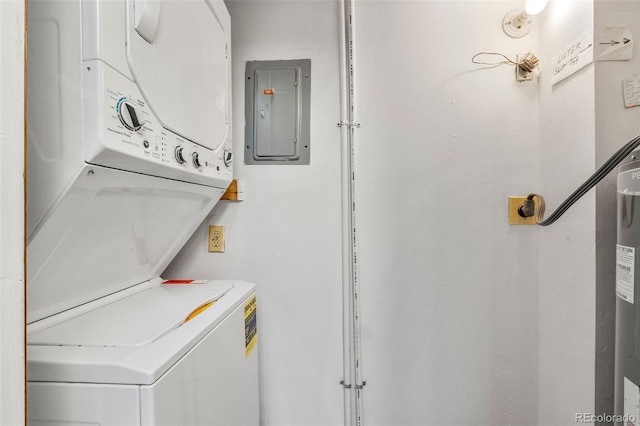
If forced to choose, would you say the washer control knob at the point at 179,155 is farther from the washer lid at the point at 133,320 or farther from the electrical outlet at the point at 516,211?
the electrical outlet at the point at 516,211

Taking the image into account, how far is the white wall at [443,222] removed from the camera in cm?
124

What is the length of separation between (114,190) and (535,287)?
63.9 inches

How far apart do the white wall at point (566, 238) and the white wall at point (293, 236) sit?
0.89 m

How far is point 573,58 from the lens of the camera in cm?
104

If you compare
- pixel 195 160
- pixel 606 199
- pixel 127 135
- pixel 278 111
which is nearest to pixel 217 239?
pixel 195 160

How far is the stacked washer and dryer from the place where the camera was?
53cm

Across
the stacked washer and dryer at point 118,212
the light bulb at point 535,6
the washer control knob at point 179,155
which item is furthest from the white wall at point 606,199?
the washer control knob at point 179,155

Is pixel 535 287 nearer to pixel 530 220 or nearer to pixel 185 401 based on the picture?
pixel 530 220

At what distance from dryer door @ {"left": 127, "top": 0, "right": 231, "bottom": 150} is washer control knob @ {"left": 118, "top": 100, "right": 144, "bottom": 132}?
0.07m

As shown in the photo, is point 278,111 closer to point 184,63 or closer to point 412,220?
point 184,63

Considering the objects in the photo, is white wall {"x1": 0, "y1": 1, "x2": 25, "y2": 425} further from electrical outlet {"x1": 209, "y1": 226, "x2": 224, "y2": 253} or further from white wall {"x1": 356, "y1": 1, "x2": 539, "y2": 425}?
white wall {"x1": 356, "y1": 1, "x2": 539, "y2": 425}

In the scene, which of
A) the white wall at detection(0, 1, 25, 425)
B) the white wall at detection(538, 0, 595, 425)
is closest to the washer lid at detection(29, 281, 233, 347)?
the white wall at detection(0, 1, 25, 425)

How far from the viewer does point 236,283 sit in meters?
1.13

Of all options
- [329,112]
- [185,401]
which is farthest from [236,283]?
[329,112]
